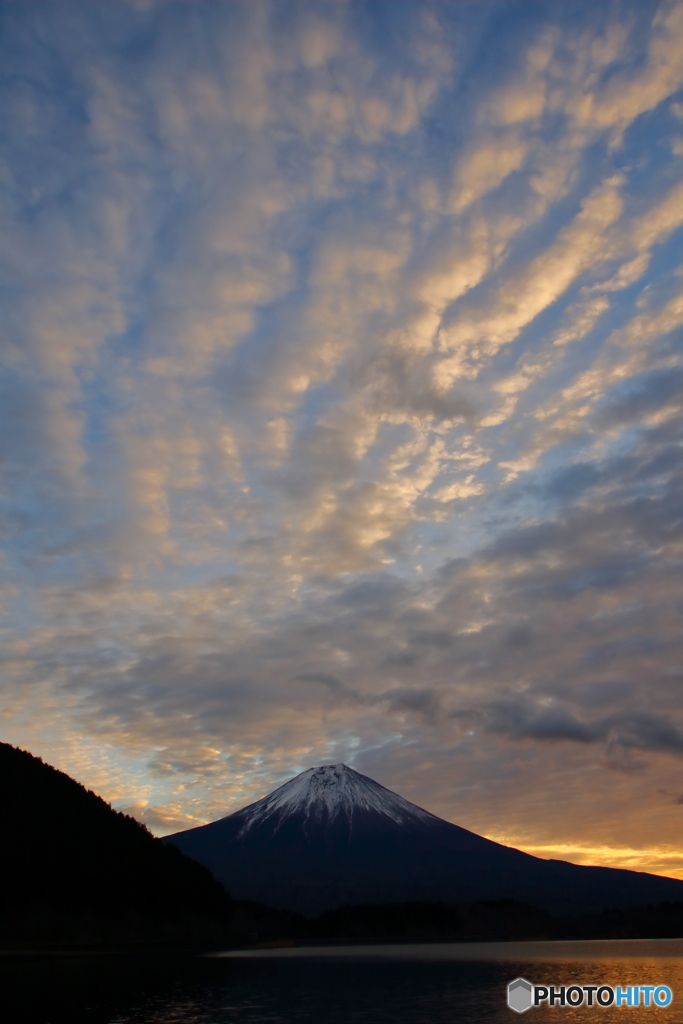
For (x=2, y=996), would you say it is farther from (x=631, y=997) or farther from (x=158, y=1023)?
(x=631, y=997)

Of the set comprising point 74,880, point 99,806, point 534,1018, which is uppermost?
point 99,806

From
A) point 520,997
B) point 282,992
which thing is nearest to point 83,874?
point 282,992

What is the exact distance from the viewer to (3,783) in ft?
548

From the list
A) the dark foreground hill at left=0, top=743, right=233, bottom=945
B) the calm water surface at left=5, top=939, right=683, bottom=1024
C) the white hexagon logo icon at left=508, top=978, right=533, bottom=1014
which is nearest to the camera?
the calm water surface at left=5, top=939, right=683, bottom=1024

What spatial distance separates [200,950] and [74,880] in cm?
4013

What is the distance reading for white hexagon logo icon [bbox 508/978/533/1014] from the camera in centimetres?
6731

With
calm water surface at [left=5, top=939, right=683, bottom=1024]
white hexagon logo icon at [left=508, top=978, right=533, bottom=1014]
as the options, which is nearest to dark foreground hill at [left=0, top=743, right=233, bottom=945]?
calm water surface at [left=5, top=939, right=683, bottom=1024]

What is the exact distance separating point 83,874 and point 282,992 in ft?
276

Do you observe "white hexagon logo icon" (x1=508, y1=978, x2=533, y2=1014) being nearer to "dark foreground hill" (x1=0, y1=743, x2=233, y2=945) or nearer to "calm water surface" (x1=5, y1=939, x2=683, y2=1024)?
"calm water surface" (x1=5, y1=939, x2=683, y2=1024)

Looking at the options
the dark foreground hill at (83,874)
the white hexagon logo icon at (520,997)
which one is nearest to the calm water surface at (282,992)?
the white hexagon logo icon at (520,997)

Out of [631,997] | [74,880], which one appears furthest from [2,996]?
[74,880]

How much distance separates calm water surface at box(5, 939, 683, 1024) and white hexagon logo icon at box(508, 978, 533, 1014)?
4.36 ft

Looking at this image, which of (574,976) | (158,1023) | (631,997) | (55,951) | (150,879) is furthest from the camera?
(150,879)

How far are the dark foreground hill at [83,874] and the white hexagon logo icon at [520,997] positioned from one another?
305 feet
